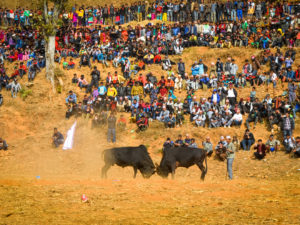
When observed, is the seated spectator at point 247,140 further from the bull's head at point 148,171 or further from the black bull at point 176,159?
the bull's head at point 148,171

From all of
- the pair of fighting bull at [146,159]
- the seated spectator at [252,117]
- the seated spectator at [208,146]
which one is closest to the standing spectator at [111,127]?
the seated spectator at [208,146]

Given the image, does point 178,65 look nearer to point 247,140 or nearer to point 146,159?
point 247,140

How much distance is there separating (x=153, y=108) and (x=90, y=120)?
4310 millimetres

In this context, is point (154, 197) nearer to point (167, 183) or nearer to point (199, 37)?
point (167, 183)

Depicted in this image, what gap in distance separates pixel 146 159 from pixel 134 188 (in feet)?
10.6

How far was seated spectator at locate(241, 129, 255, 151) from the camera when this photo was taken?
71.8 ft

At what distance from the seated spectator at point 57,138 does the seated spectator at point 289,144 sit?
41.5ft

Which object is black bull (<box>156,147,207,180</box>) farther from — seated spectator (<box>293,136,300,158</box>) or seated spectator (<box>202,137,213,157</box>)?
seated spectator (<box>293,136,300,158</box>)

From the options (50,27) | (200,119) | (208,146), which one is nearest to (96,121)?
(200,119)

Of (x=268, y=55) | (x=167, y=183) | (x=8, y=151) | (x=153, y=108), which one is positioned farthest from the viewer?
(x=268, y=55)

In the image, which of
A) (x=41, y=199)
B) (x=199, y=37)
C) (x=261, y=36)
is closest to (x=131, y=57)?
(x=199, y=37)

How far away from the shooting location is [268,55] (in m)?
29.1

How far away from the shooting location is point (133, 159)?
16.5 metres

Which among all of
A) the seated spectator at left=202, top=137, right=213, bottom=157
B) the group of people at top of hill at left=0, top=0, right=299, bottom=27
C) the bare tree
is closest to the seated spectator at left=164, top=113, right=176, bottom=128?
the seated spectator at left=202, top=137, right=213, bottom=157
